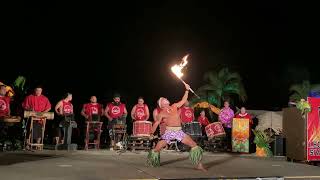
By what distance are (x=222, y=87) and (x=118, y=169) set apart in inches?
924

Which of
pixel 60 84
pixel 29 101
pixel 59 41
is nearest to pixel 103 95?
pixel 60 84

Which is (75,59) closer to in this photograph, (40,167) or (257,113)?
(257,113)

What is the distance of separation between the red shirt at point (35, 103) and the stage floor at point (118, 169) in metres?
1.73

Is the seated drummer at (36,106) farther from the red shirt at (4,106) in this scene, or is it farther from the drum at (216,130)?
the drum at (216,130)

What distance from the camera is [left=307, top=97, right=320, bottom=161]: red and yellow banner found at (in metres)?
13.6

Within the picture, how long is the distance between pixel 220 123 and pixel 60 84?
12.4 metres

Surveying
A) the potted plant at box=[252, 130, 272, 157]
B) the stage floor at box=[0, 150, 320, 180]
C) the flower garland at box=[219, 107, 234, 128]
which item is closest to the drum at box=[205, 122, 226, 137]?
the flower garland at box=[219, 107, 234, 128]

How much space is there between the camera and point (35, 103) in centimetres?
1494

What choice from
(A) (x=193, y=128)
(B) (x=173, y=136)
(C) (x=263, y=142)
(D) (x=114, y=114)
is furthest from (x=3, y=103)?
(C) (x=263, y=142)

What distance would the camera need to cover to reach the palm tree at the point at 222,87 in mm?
33094

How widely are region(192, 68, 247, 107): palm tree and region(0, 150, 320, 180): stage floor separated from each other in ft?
64.7

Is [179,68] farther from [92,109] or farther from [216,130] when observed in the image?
[216,130]

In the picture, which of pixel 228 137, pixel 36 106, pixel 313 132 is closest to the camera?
pixel 313 132

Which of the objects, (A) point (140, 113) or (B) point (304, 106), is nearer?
(B) point (304, 106)
